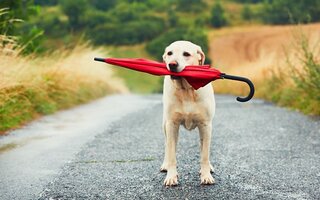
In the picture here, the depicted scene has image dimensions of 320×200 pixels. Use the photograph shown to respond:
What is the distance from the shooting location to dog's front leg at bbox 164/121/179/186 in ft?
14.3

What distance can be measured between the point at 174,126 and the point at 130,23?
2062 inches

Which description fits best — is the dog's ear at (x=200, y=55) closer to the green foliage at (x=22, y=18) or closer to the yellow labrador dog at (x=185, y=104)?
the yellow labrador dog at (x=185, y=104)

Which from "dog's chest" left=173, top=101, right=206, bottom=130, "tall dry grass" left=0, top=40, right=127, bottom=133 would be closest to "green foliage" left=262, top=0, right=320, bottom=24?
"tall dry grass" left=0, top=40, right=127, bottom=133

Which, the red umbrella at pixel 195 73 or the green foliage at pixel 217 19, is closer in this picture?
the red umbrella at pixel 195 73

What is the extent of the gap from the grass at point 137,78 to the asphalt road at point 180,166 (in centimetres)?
1966

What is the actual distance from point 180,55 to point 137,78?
1317 inches

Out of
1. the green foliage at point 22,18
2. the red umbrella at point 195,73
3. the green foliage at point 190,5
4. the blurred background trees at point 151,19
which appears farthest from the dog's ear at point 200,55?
the green foliage at point 190,5

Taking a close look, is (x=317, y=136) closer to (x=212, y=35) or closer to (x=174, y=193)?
(x=174, y=193)

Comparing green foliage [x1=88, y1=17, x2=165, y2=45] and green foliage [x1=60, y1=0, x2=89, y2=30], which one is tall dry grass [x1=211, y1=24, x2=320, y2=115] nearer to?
green foliage [x1=88, y1=17, x2=165, y2=45]

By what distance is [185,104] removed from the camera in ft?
14.3

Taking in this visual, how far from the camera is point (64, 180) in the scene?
178 inches

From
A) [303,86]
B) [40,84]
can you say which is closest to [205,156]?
[40,84]

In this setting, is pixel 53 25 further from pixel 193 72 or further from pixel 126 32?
pixel 193 72

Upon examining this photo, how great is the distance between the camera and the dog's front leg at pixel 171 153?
4362mm
